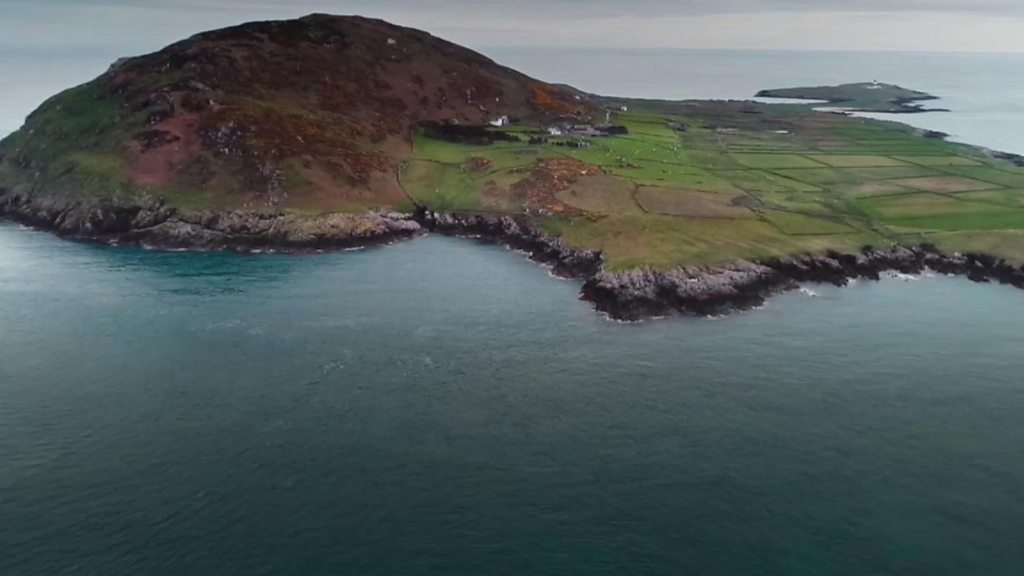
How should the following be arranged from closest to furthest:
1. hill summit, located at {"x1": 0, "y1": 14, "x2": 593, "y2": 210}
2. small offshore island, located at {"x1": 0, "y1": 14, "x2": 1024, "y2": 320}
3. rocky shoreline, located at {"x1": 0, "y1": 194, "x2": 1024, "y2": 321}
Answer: rocky shoreline, located at {"x1": 0, "y1": 194, "x2": 1024, "y2": 321} → small offshore island, located at {"x1": 0, "y1": 14, "x2": 1024, "y2": 320} → hill summit, located at {"x1": 0, "y1": 14, "x2": 593, "y2": 210}

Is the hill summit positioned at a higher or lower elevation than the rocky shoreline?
higher

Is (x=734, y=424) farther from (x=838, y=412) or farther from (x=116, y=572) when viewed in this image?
(x=116, y=572)

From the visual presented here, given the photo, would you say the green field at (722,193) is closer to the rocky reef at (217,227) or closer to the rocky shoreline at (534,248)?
the rocky shoreline at (534,248)

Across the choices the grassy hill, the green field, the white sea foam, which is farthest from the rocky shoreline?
the green field

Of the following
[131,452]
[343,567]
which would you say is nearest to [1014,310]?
[343,567]

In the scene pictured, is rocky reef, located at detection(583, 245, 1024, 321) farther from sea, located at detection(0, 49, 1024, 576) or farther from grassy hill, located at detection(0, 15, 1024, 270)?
sea, located at detection(0, 49, 1024, 576)

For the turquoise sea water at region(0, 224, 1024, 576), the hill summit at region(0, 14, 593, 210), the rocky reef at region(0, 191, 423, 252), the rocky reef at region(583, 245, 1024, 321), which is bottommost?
the turquoise sea water at region(0, 224, 1024, 576)

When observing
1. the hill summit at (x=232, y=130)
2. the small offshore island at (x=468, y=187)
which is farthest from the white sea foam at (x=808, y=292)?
the hill summit at (x=232, y=130)
